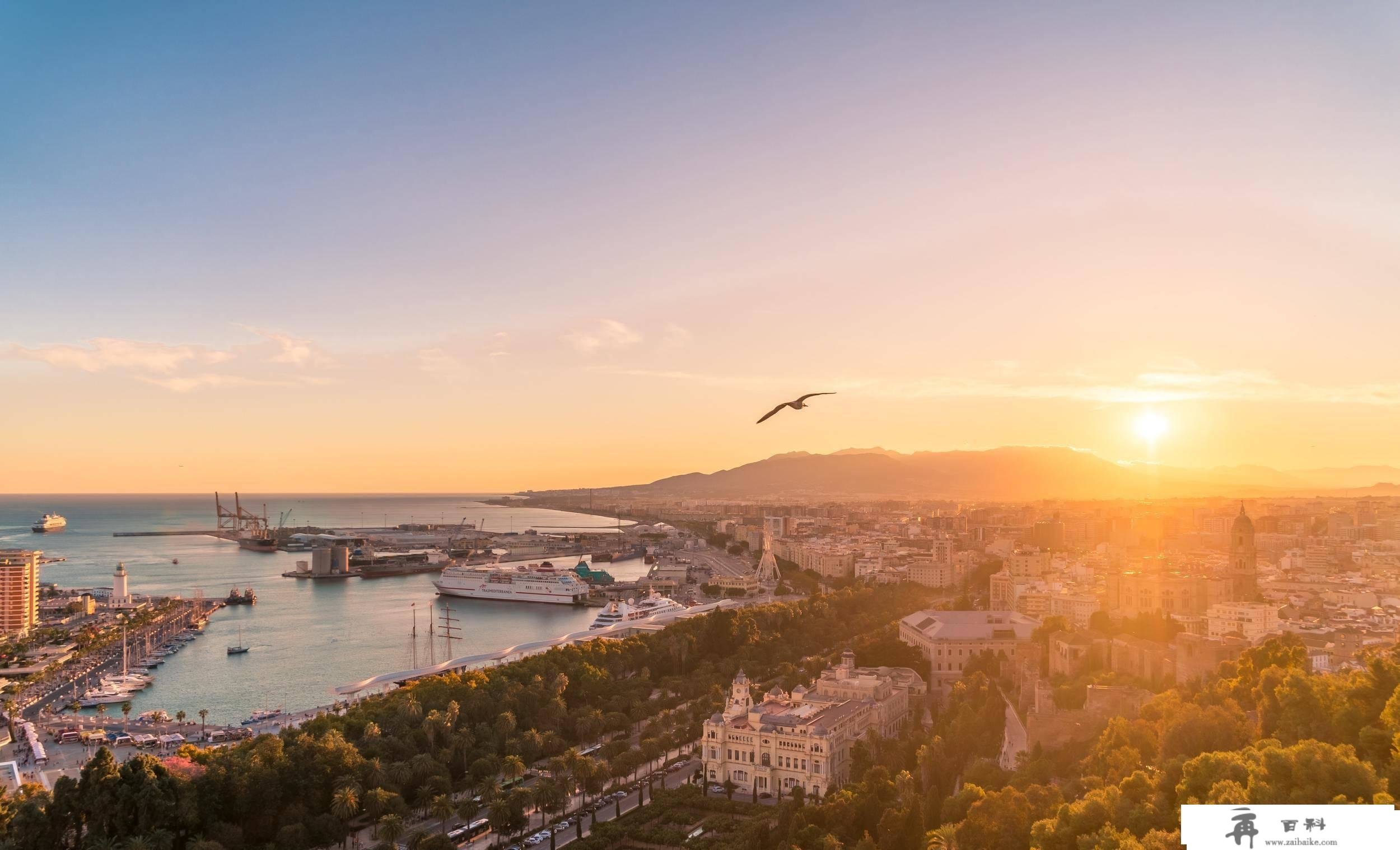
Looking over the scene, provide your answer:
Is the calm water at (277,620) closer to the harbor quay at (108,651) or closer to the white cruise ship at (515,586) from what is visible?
the white cruise ship at (515,586)

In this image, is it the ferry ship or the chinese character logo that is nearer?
the chinese character logo

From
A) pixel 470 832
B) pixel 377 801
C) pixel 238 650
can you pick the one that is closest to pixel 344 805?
pixel 377 801

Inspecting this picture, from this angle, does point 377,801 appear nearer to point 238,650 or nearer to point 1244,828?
point 1244,828

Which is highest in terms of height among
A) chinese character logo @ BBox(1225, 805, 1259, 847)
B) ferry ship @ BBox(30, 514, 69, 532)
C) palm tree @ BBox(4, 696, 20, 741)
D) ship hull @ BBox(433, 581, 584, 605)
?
chinese character logo @ BBox(1225, 805, 1259, 847)

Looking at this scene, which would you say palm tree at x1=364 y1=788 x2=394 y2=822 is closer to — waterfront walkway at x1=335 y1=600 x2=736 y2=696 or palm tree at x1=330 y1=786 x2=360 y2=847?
palm tree at x1=330 y1=786 x2=360 y2=847

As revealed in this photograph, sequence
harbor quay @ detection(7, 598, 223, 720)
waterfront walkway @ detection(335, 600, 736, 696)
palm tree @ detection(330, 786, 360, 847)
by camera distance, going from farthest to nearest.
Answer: harbor quay @ detection(7, 598, 223, 720), waterfront walkway @ detection(335, 600, 736, 696), palm tree @ detection(330, 786, 360, 847)

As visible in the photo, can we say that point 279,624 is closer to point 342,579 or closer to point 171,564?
point 342,579

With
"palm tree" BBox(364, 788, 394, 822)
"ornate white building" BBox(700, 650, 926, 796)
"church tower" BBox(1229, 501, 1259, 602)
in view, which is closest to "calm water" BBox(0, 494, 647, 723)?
"palm tree" BBox(364, 788, 394, 822)
